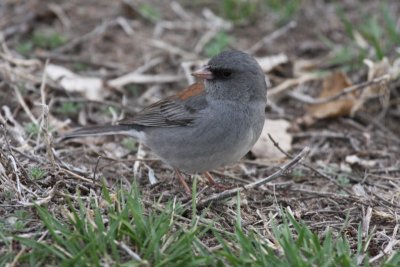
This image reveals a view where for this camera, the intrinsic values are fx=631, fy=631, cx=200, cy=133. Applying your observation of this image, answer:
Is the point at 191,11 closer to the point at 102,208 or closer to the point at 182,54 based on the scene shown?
the point at 182,54

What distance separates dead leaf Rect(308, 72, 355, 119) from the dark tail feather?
6.92 ft

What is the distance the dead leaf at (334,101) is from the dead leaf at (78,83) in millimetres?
2214

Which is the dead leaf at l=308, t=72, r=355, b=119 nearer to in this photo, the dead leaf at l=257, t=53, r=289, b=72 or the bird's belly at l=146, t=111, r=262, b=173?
the dead leaf at l=257, t=53, r=289, b=72

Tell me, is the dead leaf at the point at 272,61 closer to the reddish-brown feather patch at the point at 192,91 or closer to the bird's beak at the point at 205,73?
the reddish-brown feather patch at the point at 192,91

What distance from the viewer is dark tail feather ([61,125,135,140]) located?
5.31 meters

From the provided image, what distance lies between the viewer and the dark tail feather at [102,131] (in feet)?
17.4

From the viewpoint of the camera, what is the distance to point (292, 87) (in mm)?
6898

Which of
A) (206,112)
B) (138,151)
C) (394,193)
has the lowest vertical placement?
(138,151)

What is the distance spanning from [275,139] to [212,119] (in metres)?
1.26

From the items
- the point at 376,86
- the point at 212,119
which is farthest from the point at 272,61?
the point at 212,119

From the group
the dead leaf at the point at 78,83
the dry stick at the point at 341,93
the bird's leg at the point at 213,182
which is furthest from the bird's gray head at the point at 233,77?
the dead leaf at the point at 78,83

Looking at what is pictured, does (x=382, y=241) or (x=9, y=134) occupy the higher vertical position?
(x=382, y=241)

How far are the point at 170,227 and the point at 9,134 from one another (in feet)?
7.24

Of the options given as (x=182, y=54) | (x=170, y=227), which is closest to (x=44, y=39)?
(x=182, y=54)
